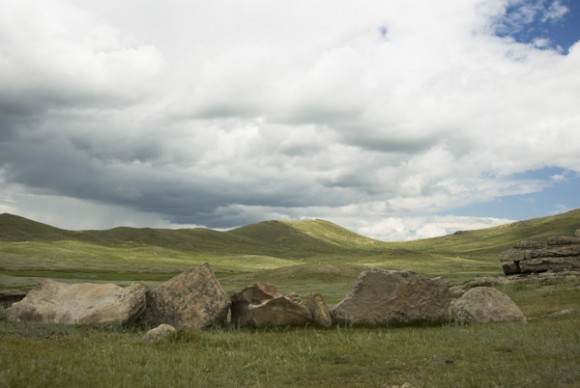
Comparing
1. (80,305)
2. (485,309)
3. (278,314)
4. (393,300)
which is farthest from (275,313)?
(485,309)

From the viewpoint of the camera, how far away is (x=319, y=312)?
78.7 ft

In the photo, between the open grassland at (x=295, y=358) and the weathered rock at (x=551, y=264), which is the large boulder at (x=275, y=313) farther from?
the weathered rock at (x=551, y=264)

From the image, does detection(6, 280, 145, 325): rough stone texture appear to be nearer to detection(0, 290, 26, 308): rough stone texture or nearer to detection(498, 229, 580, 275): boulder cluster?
detection(0, 290, 26, 308): rough stone texture

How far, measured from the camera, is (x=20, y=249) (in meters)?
166

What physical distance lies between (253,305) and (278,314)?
1.30 m

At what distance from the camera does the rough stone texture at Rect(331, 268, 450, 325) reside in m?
24.9

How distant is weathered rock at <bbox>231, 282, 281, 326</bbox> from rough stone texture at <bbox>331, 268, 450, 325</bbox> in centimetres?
332

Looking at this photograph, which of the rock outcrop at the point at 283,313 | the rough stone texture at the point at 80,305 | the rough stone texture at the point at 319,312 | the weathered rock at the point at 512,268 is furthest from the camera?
the weathered rock at the point at 512,268

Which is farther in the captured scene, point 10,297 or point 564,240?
point 564,240

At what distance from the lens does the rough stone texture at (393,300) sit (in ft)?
81.7

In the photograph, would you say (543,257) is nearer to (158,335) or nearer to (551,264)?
(551,264)

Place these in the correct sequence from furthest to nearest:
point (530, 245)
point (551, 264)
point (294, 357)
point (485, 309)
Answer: point (530, 245)
point (551, 264)
point (485, 309)
point (294, 357)

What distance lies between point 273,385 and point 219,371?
2095 millimetres

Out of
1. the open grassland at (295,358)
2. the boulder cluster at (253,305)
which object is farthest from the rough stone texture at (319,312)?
the open grassland at (295,358)
